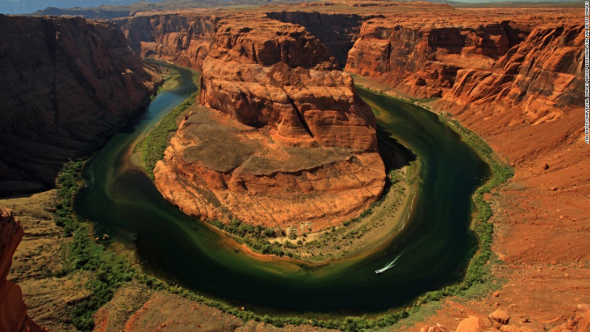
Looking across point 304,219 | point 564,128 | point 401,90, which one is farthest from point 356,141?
point 401,90

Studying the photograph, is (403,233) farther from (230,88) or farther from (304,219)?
(230,88)

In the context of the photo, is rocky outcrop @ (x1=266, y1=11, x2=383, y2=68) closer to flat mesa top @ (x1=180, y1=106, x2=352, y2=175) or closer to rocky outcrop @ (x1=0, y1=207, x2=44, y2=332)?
flat mesa top @ (x1=180, y1=106, x2=352, y2=175)

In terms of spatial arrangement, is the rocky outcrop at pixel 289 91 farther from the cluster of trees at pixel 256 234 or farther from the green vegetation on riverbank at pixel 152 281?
the green vegetation on riverbank at pixel 152 281

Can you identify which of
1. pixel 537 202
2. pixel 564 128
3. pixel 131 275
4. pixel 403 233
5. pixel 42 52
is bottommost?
pixel 131 275

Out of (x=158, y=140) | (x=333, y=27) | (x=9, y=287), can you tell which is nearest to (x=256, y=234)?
(x=9, y=287)

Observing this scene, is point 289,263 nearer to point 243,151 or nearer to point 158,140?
point 243,151

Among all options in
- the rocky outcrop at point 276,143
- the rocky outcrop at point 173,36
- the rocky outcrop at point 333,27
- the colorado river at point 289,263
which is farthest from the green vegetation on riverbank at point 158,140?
the rocky outcrop at point 333,27

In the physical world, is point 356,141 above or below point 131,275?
above

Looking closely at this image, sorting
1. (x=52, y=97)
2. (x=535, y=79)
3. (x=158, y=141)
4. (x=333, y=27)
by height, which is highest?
(x=333, y=27)
